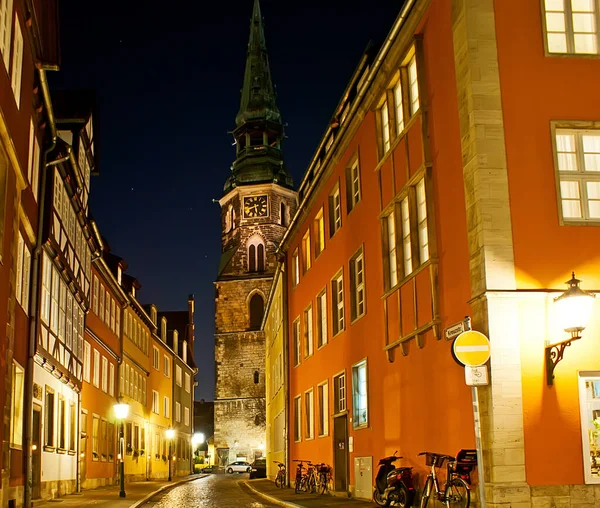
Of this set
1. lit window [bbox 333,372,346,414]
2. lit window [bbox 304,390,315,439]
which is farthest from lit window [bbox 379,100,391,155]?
lit window [bbox 304,390,315,439]

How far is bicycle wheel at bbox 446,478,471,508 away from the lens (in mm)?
13094

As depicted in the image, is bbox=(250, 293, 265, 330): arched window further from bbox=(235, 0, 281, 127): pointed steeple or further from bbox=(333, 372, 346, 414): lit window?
bbox=(333, 372, 346, 414): lit window

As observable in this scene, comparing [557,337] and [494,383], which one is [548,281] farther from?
[494,383]

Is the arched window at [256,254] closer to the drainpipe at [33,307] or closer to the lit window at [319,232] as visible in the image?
the lit window at [319,232]

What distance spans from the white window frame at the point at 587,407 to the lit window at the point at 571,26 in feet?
17.0

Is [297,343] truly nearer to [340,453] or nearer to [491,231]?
[340,453]

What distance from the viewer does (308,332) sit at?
28797mm

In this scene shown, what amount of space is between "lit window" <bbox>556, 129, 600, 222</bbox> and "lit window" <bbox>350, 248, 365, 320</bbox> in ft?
24.7

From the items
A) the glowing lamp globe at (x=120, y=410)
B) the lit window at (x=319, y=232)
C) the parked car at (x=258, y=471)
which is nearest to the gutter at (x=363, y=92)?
the lit window at (x=319, y=232)

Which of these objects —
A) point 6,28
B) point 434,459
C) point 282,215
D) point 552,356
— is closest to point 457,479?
point 434,459

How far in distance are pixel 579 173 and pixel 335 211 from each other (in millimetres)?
11601

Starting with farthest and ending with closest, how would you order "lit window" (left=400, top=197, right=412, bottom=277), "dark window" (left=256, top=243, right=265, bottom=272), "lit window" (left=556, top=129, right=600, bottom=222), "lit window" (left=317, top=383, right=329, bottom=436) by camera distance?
"dark window" (left=256, top=243, right=265, bottom=272), "lit window" (left=317, top=383, right=329, bottom=436), "lit window" (left=400, top=197, right=412, bottom=277), "lit window" (left=556, top=129, right=600, bottom=222)

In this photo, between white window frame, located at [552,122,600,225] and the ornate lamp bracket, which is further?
white window frame, located at [552,122,600,225]

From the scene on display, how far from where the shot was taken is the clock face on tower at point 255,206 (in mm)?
→ 82750
